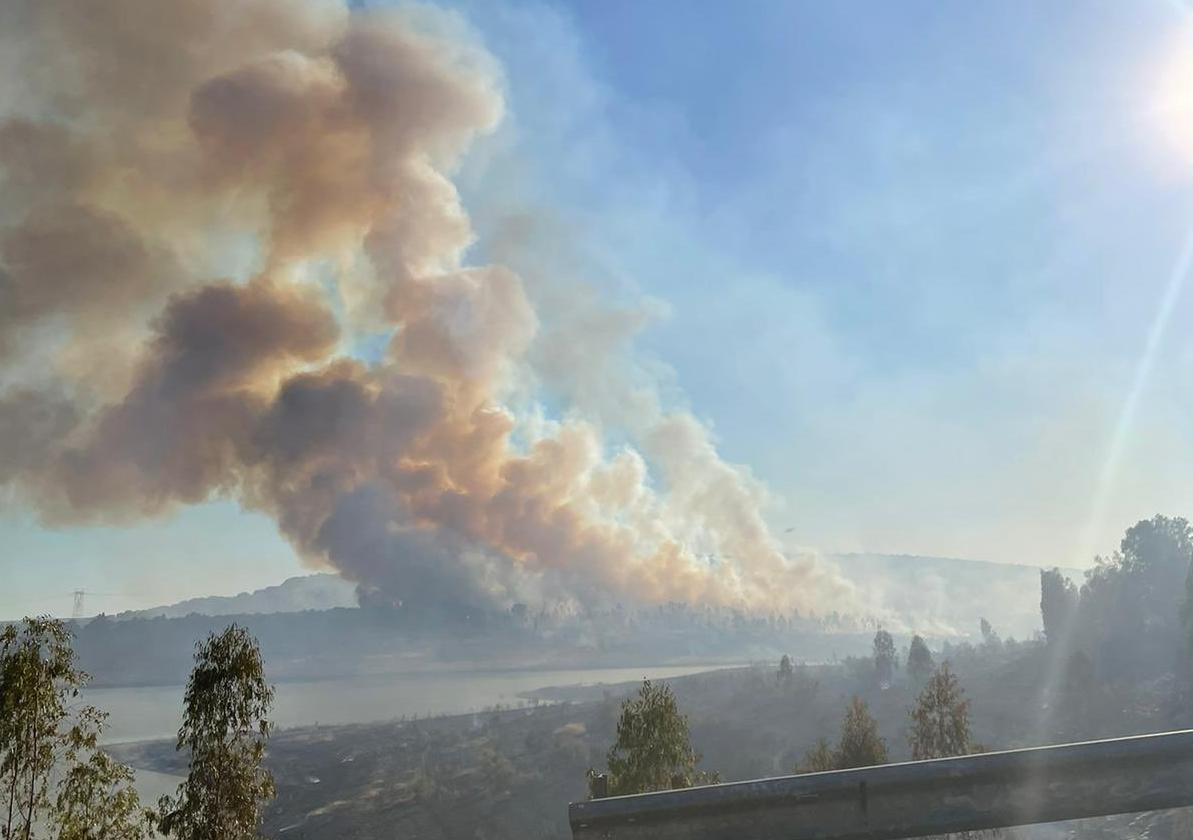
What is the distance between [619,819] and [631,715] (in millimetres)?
44301

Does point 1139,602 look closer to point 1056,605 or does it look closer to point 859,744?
point 1056,605

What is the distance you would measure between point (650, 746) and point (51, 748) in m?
34.0

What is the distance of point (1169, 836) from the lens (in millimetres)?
76625

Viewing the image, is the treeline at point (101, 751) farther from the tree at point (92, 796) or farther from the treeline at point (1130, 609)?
the treeline at point (1130, 609)

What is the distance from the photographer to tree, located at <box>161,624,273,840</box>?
72.9 ft

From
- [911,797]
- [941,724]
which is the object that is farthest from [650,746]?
[911,797]

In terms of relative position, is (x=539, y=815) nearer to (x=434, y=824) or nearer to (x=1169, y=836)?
(x=434, y=824)

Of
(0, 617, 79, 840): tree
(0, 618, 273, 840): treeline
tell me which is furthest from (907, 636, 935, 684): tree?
(0, 617, 79, 840): tree

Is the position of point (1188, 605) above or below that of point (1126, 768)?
below

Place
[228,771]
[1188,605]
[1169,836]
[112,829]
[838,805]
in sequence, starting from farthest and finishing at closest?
[1188,605] < [1169,836] < [228,771] < [112,829] < [838,805]

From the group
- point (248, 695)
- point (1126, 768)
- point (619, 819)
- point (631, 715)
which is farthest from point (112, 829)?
point (631, 715)

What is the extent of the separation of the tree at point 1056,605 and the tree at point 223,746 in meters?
213

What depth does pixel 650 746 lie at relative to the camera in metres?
45.7

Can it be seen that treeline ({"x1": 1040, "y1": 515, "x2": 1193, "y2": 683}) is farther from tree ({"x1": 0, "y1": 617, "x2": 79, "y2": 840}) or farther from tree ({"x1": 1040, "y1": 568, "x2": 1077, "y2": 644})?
tree ({"x1": 0, "y1": 617, "x2": 79, "y2": 840})
